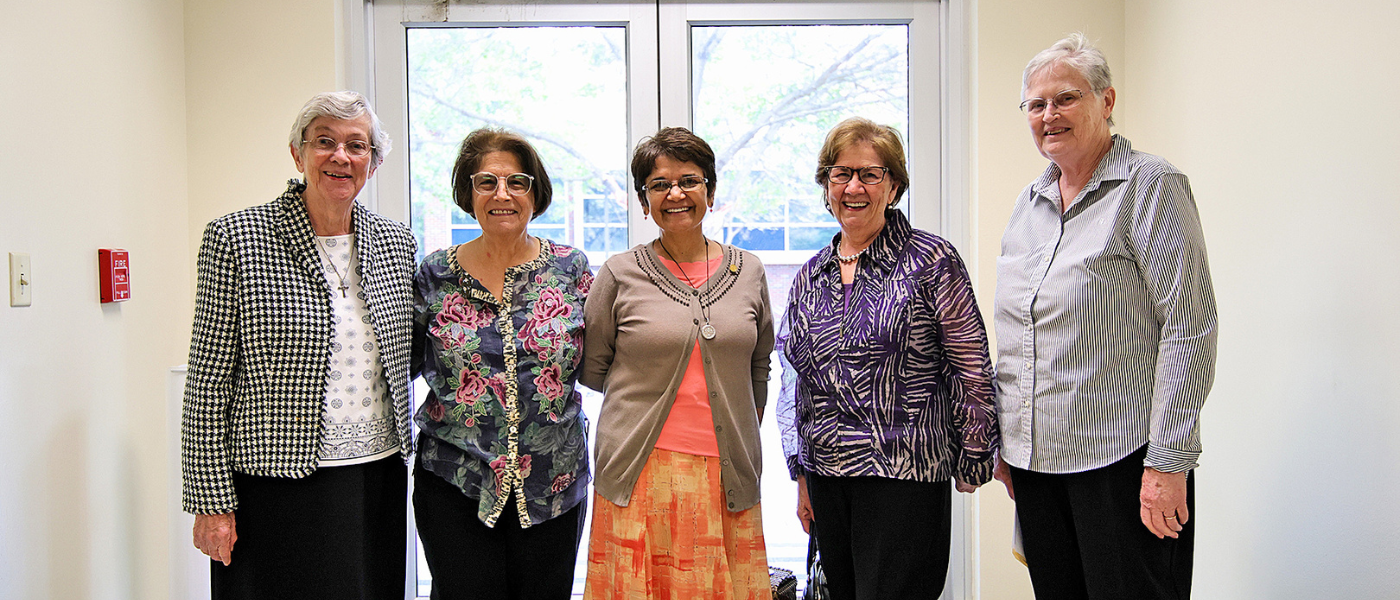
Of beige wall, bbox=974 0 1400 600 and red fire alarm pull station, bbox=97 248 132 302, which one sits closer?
beige wall, bbox=974 0 1400 600

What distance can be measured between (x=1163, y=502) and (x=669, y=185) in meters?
1.14

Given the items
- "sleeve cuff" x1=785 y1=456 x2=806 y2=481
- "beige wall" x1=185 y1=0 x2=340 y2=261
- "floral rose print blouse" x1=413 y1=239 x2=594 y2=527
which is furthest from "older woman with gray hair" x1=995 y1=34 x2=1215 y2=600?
"beige wall" x1=185 y1=0 x2=340 y2=261

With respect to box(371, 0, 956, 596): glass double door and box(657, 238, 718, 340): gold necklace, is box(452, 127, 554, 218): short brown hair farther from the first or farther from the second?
box(371, 0, 956, 596): glass double door

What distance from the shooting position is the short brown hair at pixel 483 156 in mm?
1831

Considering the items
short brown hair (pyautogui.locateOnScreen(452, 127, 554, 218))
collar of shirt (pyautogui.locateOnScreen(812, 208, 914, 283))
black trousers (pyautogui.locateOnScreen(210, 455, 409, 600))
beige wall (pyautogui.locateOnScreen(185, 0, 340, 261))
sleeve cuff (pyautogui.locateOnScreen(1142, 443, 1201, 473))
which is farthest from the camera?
beige wall (pyautogui.locateOnScreen(185, 0, 340, 261))

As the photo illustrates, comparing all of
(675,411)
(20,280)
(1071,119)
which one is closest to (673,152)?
(675,411)

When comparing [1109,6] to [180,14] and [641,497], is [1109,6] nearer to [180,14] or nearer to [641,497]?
[641,497]

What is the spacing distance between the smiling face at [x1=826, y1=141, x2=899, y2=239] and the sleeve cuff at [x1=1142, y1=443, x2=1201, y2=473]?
27.0 inches

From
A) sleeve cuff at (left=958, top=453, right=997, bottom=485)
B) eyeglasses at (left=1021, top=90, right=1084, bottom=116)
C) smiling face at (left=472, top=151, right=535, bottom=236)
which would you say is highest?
eyeglasses at (left=1021, top=90, right=1084, bottom=116)

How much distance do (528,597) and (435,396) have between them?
48cm

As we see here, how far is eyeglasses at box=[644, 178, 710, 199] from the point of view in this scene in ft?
6.04

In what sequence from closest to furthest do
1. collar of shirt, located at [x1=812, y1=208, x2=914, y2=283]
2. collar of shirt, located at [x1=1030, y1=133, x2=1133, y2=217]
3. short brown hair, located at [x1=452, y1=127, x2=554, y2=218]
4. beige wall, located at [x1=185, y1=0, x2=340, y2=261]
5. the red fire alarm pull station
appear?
collar of shirt, located at [x1=1030, y1=133, x2=1133, y2=217] < collar of shirt, located at [x1=812, y1=208, x2=914, y2=283] < short brown hair, located at [x1=452, y1=127, x2=554, y2=218] < the red fire alarm pull station < beige wall, located at [x1=185, y1=0, x2=340, y2=261]

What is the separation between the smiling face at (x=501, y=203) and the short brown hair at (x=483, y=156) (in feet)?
0.04

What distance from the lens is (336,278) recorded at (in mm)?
1688
